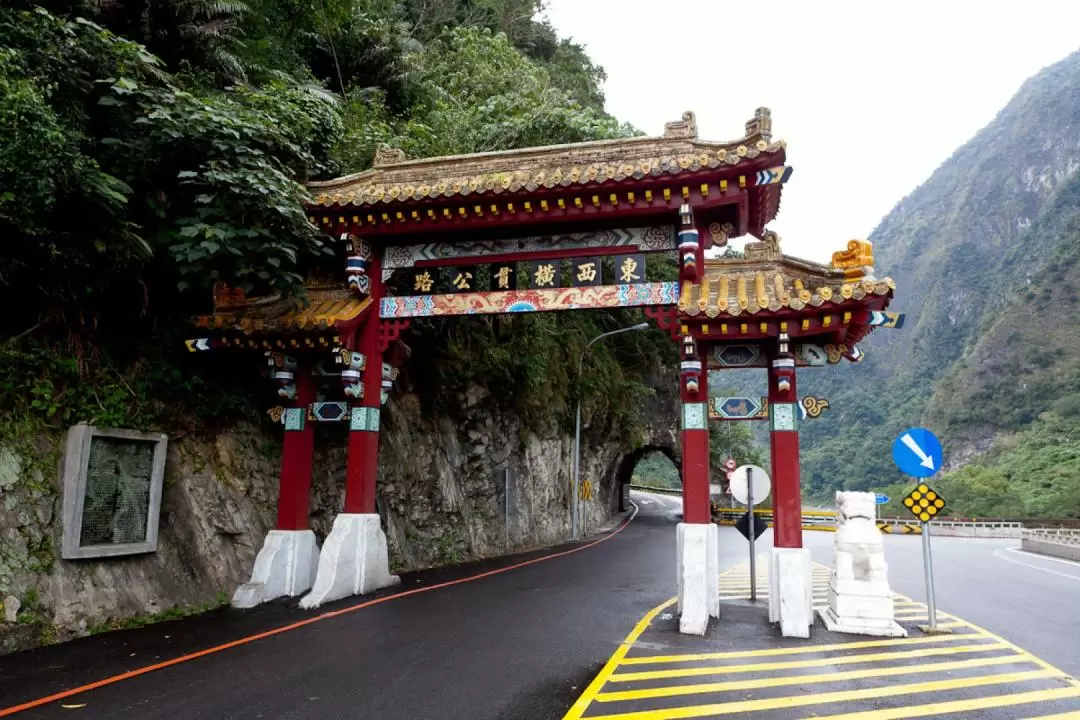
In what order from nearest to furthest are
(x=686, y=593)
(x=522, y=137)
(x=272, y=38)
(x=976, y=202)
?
(x=686, y=593) → (x=272, y=38) → (x=522, y=137) → (x=976, y=202)

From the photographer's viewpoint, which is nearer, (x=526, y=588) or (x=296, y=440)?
(x=296, y=440)

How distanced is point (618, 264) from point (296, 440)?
5723 mm

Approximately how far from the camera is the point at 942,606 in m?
10.8

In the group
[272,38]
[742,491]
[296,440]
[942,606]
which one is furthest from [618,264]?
[272,38]

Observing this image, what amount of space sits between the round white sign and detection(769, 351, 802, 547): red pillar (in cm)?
Result: 132

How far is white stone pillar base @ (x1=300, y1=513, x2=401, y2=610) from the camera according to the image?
29.9ft

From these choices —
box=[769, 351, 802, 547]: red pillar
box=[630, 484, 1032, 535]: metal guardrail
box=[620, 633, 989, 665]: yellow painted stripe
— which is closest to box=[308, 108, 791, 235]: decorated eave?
box=[769, 351, 802, 547]: red pillar

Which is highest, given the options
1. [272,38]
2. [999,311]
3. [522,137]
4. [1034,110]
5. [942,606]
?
[1034,110]

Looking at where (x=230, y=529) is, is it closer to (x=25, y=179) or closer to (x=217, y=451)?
(x=217, y=451)

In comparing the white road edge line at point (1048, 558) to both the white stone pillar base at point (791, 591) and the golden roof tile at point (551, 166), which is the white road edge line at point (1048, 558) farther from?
the golden roof tile at point (551, 166)

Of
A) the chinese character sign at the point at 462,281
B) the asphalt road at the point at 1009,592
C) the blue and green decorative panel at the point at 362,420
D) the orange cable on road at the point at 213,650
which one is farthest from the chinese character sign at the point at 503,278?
the asphalt road at the point at 1009,592

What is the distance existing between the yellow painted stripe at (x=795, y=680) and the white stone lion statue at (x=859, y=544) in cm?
132

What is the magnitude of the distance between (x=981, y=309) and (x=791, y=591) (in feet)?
339

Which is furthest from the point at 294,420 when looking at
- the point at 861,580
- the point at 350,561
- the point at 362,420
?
the point at 861,580
